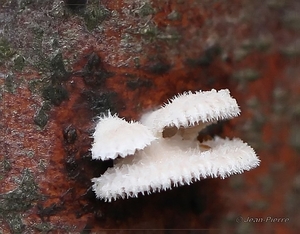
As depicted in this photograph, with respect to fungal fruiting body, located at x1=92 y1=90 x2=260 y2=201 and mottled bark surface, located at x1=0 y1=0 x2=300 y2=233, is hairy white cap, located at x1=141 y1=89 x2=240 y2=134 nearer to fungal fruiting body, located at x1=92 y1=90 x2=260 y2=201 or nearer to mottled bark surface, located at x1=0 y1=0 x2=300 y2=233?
fungal fruiting body, located at x1=92 y1=90 x2=260 y2=201

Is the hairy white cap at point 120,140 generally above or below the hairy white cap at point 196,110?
below

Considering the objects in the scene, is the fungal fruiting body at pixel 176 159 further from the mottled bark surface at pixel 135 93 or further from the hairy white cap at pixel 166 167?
the mottled bark surface at pixel 135 93

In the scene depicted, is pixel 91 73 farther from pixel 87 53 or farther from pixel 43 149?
pixel 43 149

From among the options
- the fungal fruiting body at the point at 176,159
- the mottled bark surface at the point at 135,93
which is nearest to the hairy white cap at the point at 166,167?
the fungal fruiting body at the point at 176,159

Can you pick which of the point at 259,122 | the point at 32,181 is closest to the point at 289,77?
the point at 259,122

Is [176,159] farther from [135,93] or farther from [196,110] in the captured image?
[135,93]

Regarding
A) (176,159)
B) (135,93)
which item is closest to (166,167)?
(176,159)

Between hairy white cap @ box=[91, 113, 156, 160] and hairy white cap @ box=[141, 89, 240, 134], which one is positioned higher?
hairy white cap @ box=[141, 89, 240, 134]

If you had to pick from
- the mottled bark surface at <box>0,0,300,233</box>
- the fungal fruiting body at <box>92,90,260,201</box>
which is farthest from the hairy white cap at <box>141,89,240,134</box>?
the mottled bark surface at <box>0,0,300,233</box>
